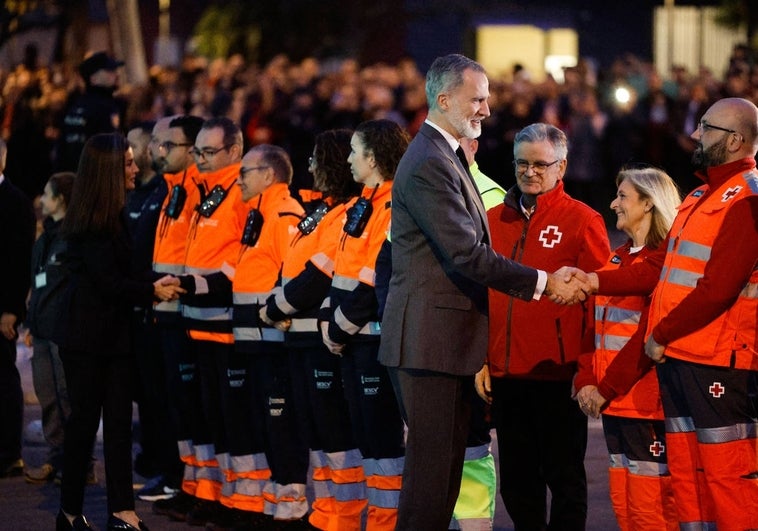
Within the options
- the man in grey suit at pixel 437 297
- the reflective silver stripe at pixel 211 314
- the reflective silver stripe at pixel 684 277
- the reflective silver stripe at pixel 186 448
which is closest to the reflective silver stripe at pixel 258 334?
the reflective silver stripe at pixel 211 314

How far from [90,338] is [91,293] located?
0.27 meters

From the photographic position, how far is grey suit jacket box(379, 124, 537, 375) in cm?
668

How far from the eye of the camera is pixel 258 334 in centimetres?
884

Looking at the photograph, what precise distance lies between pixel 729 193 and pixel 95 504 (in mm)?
4698

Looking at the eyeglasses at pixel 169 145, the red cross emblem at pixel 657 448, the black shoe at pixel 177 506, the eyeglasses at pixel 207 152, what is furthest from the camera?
the eyeglasses at pixel 169 145

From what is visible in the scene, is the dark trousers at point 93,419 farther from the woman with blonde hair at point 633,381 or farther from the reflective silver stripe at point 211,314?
the woman with blonde hair at point 633,381

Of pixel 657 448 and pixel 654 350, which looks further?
pixel 657 448

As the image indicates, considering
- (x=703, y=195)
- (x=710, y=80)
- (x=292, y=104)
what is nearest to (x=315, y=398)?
(x=703, y=195)

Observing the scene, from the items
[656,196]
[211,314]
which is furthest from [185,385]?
[656,196]

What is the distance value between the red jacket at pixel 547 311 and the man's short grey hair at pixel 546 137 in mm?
215

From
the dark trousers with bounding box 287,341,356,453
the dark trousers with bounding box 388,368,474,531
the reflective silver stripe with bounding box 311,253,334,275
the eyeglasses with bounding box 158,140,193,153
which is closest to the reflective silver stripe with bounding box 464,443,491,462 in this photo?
the dark trousers with bounding box 287,341,356,453

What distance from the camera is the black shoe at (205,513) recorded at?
920 cm

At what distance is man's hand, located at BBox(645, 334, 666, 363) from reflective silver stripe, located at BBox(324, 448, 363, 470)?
1.96 meters

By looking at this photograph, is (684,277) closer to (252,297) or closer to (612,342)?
(612,342)
